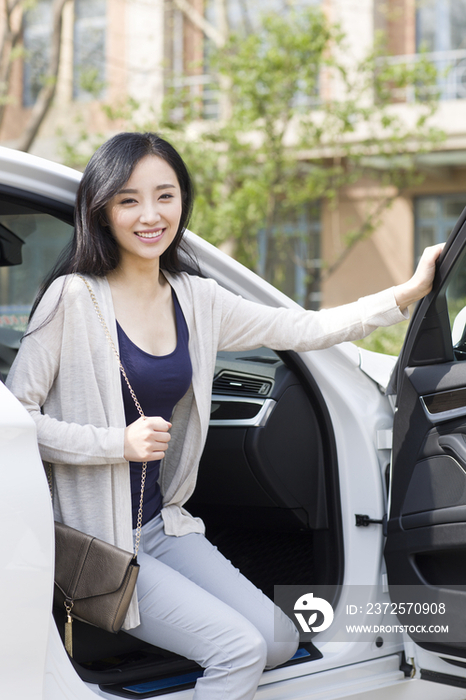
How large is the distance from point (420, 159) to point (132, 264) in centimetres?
987

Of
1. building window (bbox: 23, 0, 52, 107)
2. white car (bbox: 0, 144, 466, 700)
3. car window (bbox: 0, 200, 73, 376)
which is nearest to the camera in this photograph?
white car (bbox: 0, 144, 466, 700)

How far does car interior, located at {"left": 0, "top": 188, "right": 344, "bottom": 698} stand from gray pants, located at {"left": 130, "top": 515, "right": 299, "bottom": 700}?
16cm

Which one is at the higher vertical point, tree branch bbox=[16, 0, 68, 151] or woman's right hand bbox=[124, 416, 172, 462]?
tree branch bbox=[16, 0, 68, 151]

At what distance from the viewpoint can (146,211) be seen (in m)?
1.76

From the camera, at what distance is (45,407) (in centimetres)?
170

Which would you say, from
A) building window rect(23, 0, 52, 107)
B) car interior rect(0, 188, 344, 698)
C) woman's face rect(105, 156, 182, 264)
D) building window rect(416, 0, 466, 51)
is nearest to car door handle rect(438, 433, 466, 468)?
car interior rect(0, 188, 344, 698)

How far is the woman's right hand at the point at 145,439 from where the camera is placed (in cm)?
157

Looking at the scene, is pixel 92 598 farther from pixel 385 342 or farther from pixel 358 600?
pixel 385 342

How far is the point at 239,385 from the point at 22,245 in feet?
2.57

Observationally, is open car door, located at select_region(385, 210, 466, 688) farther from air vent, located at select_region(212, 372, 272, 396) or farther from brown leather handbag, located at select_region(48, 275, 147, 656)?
brown leather handbag, located at select_region(48, 275, 147, 656)

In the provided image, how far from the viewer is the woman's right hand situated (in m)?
1.57

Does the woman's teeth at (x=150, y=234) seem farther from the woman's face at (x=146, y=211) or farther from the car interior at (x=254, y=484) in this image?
the car interior at (x=254, y=484)

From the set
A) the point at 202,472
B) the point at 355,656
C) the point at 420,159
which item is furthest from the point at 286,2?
the point at 355,656

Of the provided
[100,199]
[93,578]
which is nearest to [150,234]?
[100,199]
